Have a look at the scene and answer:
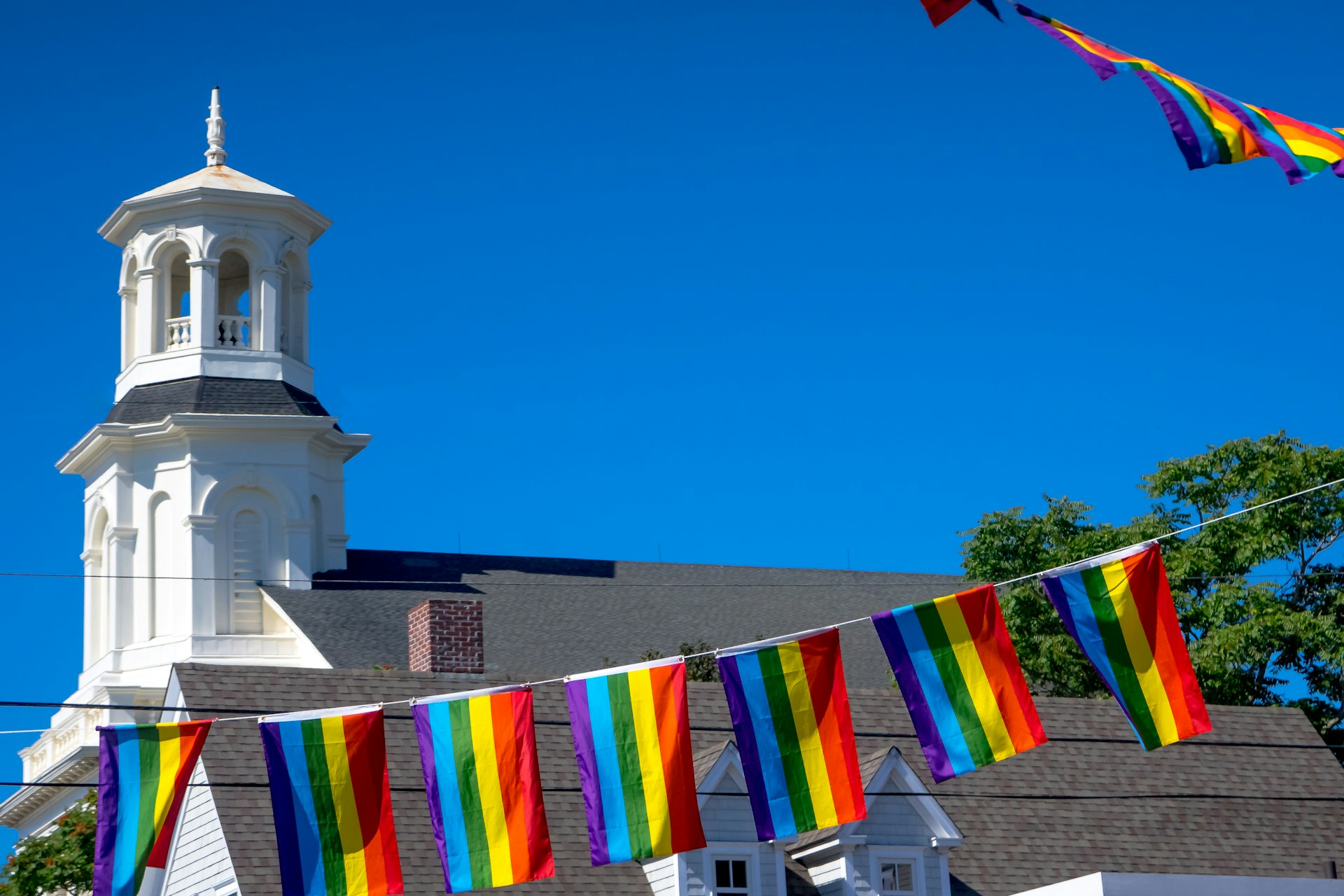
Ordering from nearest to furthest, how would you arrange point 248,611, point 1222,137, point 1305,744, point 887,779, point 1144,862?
point 1222,137
point 887,779
point 1144,862
point 1305,744
point 248,611

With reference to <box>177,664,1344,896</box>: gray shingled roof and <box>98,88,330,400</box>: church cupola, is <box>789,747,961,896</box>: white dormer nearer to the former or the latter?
<box>177,664,1344,896</box>: gray shingled roof

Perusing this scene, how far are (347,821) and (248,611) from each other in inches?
1294

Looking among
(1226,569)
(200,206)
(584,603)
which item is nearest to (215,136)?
(200,206)

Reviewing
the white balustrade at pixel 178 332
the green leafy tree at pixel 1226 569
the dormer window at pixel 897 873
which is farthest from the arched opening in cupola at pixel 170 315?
the dormer window at pixel 897 873

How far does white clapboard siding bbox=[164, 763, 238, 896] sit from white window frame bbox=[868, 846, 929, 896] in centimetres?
711

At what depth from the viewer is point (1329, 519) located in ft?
135

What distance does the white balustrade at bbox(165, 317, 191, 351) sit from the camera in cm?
5272

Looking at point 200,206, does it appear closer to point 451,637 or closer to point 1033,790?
point 451,637

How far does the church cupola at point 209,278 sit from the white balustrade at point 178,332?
33 millimetres

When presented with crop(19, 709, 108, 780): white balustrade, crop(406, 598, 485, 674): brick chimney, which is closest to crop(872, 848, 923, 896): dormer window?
crop(406, 598, 485, 674): brick chimney

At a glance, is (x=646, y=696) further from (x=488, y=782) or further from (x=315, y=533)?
(x=315, y=533)

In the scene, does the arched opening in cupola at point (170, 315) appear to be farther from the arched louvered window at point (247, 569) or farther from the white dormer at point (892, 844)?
the white dormer at point (892, 844)

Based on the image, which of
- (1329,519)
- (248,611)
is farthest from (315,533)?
(1329,519)

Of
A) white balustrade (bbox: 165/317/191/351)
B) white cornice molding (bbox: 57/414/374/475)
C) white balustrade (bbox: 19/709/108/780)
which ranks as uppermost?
white balustrade (bbox: 165/317/191/351)
